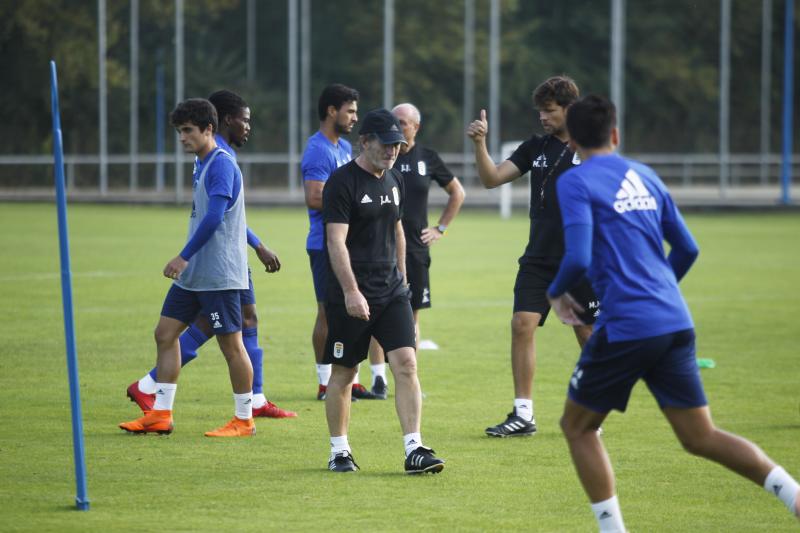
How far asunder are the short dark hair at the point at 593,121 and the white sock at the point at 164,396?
4.09m

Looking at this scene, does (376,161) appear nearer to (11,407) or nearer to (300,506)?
(300,506)

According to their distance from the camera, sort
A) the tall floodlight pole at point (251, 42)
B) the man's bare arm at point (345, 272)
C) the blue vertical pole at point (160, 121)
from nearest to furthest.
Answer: the man's bare arm at point (345, 272)
the blue vertical pole at point (160, 121)
the tall floodlight pole at point (251, 42)

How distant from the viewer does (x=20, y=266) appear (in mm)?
22344

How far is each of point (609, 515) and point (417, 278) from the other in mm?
5496

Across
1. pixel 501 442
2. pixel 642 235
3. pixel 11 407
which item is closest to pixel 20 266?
pixel 11 407

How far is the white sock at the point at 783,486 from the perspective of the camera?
231 inches

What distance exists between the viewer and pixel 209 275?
8867mm

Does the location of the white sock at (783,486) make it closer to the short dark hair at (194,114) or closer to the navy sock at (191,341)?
the short dark hair at (194,114)

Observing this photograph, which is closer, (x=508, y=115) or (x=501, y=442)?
(x=501, y=442)

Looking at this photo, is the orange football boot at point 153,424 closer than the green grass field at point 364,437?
No

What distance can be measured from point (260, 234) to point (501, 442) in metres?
22.0

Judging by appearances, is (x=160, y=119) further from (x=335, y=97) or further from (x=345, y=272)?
(x=345, y=272)

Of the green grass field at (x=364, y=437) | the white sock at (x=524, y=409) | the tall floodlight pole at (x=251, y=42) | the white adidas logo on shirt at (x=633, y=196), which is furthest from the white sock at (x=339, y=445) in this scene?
the tall floodlight pole at (x=251, y=42)

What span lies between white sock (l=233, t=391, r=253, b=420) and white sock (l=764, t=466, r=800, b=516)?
4.02 m
